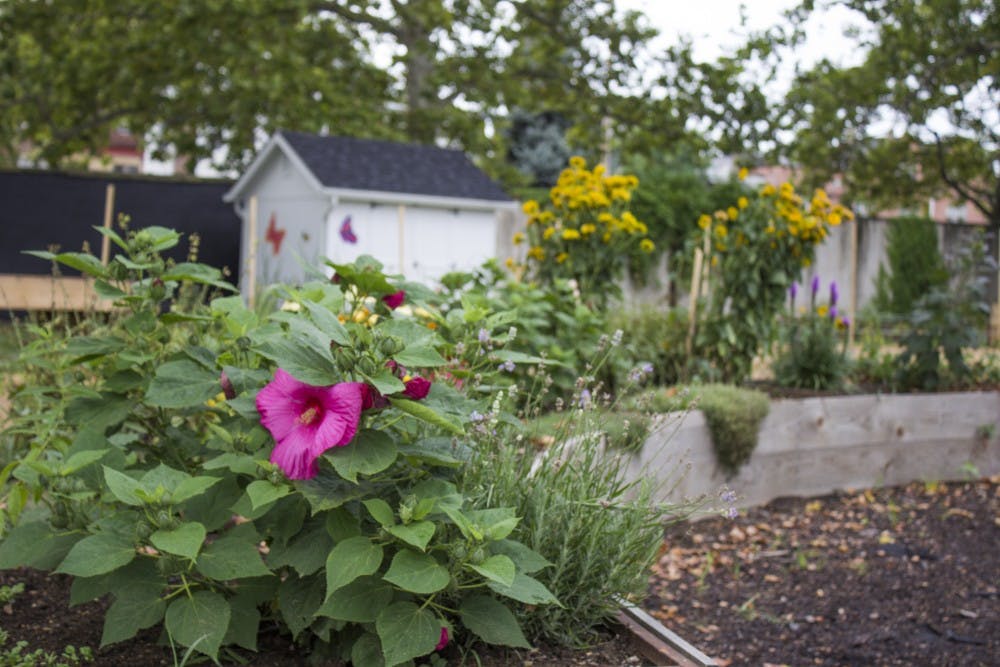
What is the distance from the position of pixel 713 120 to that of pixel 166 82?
24.9 feet

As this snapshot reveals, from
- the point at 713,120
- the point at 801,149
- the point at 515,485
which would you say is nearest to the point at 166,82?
the point at 713,120

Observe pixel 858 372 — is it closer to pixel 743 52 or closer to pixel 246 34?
pixel 743 52

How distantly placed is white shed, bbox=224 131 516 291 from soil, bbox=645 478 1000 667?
6.11 m

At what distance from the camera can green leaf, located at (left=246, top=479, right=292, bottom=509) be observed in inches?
72.0

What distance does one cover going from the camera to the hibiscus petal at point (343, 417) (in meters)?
1.80

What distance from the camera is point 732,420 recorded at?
4.76 meters

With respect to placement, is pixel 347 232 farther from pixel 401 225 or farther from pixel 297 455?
pixel 297 455

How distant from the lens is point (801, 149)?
14.7 meters

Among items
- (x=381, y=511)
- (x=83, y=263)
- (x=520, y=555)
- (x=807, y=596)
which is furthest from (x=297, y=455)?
(x=807, y=596)

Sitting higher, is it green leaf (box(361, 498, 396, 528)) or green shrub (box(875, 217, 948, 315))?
green shrub (box(875, 217, 948, 315))

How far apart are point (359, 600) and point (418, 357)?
18.6 inches

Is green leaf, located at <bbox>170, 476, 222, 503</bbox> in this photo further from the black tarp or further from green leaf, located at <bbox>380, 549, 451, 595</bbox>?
the black tarp

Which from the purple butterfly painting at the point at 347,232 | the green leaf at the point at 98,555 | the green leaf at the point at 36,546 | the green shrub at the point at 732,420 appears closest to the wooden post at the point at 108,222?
the purple butterfly painting at the point at 347,232

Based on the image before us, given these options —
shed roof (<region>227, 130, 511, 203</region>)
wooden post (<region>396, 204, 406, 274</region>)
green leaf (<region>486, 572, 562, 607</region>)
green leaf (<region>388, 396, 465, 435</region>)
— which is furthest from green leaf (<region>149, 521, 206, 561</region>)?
shed roof (<region>227, 130, 511, 203</region>)
